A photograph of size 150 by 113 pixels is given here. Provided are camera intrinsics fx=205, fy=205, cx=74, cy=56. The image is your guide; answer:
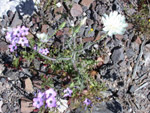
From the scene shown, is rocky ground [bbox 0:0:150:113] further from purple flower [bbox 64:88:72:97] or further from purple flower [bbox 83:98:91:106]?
purple flower [bbox 64:88:72:97]

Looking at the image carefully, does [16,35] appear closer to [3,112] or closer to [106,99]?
[3,112]

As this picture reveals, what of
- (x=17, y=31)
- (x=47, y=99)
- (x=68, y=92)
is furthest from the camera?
(x=68, y=92)

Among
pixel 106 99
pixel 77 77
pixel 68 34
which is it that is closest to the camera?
pixel 77 77

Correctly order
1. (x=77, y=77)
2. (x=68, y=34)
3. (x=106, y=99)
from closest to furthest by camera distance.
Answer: (x=77, y=77) < (x=106, y=99) < (x=68, y=34)

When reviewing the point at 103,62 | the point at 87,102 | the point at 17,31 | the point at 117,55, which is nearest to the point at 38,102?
the point at 87,102

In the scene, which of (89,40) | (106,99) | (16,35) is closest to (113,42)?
(89,40)

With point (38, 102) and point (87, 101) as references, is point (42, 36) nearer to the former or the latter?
point (38, 102)

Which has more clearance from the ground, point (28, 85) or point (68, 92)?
point (28, 85)
